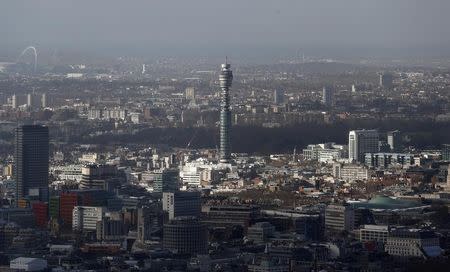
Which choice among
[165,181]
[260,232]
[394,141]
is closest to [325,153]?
[394,141]

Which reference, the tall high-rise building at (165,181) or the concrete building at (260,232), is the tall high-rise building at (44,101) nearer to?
the tall high-rise building at (165,181)

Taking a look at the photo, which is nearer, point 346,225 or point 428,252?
point 428,252

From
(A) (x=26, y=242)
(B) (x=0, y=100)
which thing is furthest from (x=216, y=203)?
(B) (x=0, y=100)

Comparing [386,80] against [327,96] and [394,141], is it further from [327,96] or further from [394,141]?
[394,141]

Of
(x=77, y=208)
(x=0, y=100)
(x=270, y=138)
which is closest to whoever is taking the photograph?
(x=77, y=208)

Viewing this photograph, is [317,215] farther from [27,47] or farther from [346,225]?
[27,47]

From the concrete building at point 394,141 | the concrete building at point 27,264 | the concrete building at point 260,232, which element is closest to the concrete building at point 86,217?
the concrete building at point 260,232
